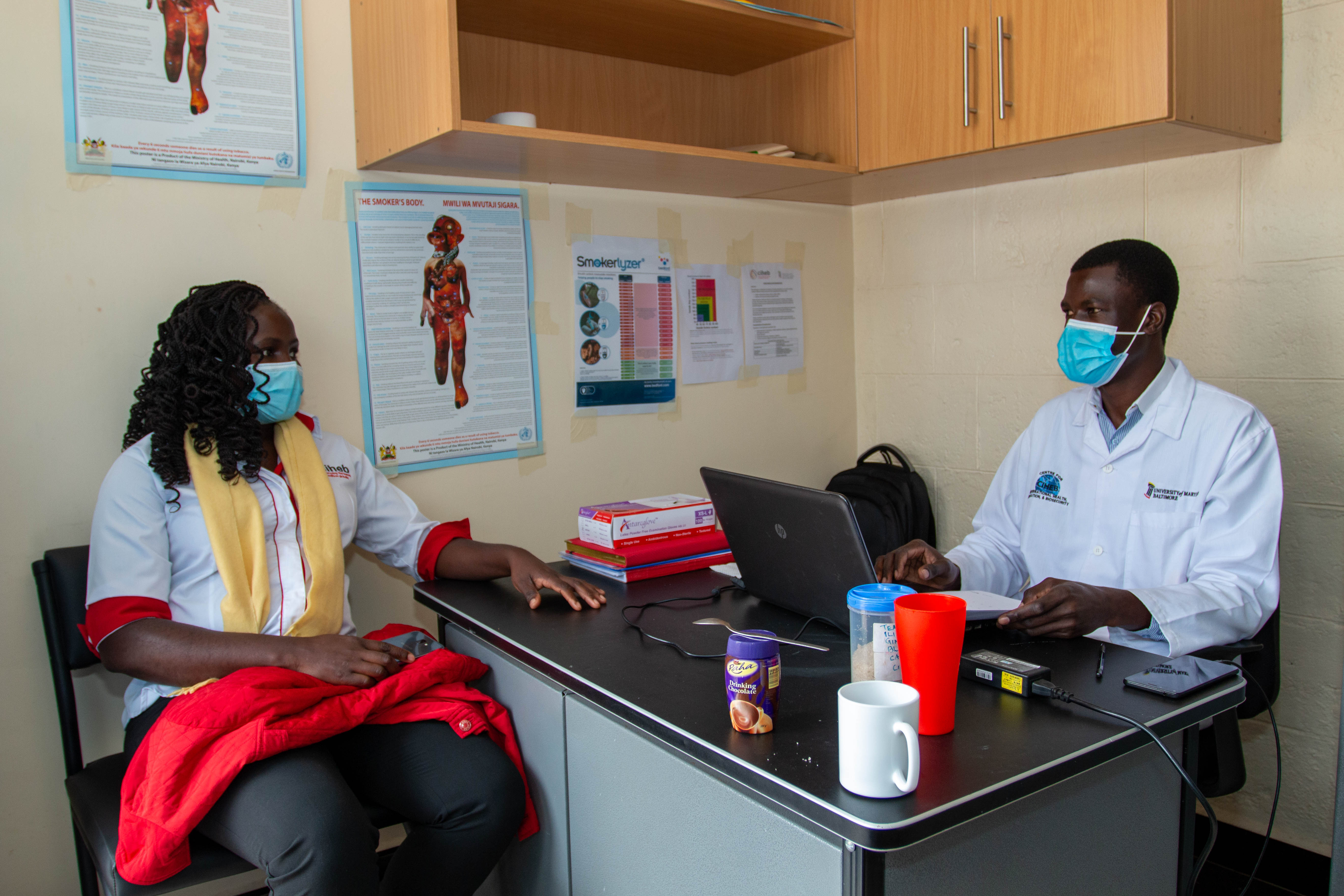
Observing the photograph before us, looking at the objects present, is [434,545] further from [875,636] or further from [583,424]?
[875,636]

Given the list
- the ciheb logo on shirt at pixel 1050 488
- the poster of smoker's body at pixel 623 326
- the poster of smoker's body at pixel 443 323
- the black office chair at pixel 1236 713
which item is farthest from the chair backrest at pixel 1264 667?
the poster of smoker's body at pixel 443 323

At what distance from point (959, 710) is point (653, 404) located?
1639 mm

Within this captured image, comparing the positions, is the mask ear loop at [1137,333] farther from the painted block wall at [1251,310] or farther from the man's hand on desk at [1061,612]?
the man's hand on desk at [1061,612]

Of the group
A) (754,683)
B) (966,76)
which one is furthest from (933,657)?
(966,76)

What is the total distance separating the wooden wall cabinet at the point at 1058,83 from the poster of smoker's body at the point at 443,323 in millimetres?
1004

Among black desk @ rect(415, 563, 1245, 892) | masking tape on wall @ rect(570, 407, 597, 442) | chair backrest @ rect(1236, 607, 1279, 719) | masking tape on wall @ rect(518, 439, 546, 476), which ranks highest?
masking tape on wall @ rect(570, 407, 597, 442)

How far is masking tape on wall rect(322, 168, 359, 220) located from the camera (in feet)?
7.05

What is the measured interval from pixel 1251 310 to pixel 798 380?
1.26m

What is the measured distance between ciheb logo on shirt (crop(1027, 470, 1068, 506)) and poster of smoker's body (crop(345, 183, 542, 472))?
4.05ft

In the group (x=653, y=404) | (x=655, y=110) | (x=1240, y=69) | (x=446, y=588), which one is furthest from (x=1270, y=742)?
(x=655, y=110)

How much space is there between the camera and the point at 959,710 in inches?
47.3

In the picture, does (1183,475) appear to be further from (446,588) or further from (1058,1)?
(446,588)

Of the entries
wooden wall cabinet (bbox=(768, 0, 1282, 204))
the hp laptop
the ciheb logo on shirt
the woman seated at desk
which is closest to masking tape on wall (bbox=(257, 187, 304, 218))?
the woman seated at desk

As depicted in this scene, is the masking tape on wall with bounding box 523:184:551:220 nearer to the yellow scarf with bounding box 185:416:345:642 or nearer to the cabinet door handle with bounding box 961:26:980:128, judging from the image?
the yellow scarf with bounding box 185:416:345:642
